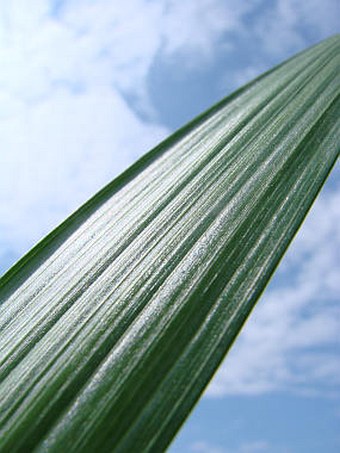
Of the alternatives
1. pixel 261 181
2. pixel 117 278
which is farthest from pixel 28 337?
pixel 261 181

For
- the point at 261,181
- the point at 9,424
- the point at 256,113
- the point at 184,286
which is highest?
the point at 256,113

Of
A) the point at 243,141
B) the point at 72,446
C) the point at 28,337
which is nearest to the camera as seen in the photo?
the point at 72,446

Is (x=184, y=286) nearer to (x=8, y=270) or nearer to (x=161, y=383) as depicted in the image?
(x=161, y=383)

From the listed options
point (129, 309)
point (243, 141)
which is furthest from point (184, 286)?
point (243, 141)

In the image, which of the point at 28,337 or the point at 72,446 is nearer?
the point at 72,446

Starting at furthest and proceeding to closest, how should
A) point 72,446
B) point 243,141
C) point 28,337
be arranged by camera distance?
point 243,141, point 28,337, point 72,446

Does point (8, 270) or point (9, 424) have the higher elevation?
point (8, 270)
